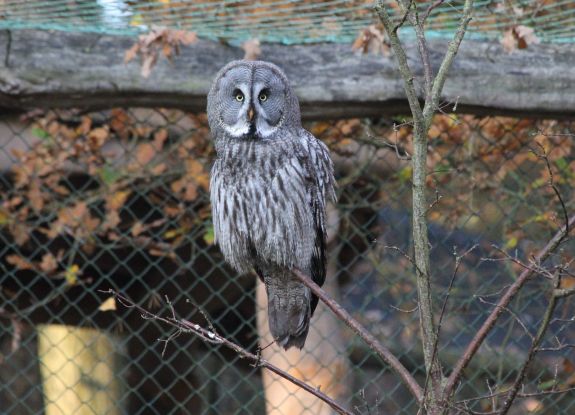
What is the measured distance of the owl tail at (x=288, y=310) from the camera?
242 cm

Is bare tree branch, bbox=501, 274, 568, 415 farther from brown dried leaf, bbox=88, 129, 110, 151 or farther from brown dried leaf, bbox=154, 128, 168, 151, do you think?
brown dried leaf, bbox=88, 129, 110, 151

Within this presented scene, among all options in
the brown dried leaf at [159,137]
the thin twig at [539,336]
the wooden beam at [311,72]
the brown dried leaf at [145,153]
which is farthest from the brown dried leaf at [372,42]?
the thin twig at [539,336]

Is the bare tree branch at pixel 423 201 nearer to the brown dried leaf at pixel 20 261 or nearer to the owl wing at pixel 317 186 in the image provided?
the owl wing at pixel 317 186

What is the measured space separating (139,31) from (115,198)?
3.17ft

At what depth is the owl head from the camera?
240 centimetres

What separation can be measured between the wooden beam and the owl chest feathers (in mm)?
599

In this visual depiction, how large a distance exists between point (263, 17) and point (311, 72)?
23 cm

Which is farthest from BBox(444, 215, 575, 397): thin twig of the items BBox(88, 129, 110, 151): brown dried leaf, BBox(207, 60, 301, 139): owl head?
BBox(88, 129, 110, 151): brown dried leaf

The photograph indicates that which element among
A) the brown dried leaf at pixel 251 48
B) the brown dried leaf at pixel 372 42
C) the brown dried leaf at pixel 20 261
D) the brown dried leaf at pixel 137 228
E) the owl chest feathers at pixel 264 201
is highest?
the brown dried leaf at pixel 372 42

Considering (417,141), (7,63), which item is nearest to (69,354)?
(7,63)

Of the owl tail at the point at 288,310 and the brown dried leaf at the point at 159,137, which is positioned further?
the brown dried leaf at the point at 159,137

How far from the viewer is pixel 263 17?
2865 millimetres

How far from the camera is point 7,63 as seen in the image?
2.92 metres

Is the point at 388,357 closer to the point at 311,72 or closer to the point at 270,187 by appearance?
the point at 270,187
